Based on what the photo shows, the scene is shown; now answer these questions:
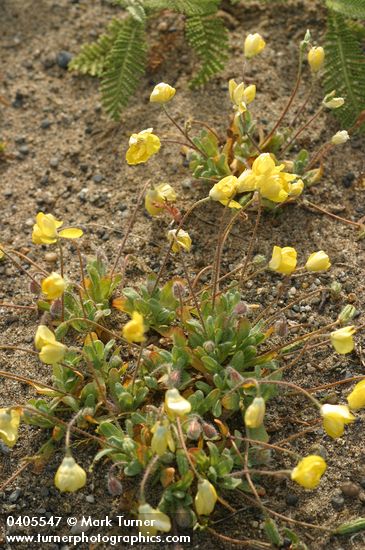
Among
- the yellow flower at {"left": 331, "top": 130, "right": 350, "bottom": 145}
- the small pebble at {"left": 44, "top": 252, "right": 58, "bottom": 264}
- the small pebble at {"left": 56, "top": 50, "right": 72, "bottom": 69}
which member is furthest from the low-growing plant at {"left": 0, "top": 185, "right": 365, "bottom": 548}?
the small pebble at {"left": 56, "top": 50, "right": 72, "bottom": 69}

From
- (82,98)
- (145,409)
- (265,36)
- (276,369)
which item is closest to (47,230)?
(145,409)

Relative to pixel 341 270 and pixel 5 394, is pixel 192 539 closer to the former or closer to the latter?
pixel 5 394

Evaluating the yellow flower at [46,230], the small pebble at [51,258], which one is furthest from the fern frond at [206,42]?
the yellow flower at [46,230]

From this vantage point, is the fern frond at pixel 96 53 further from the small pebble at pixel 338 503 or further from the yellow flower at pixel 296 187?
the small pebble at pixel 338 503

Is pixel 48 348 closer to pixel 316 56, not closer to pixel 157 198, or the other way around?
pixel 157 198

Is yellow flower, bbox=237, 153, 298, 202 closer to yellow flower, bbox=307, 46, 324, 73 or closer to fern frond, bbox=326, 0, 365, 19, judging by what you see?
yellow flower, bbox=307, 46, 324, 73
